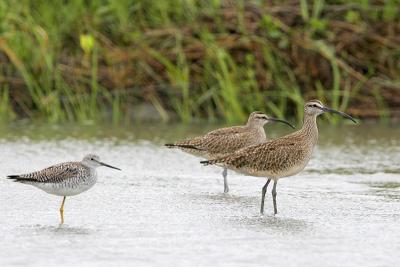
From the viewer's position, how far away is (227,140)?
10477 millimetres

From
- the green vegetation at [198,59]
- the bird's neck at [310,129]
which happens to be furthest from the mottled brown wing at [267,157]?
the green vegetation at [198,59]

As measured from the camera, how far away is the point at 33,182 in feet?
26.7

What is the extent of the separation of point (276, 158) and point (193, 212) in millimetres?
880

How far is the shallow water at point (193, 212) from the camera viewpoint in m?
6.67

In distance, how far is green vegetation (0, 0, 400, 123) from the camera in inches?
577

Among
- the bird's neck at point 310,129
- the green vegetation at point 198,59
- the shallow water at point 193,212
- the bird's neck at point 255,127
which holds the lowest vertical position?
the shallow water at point 193,212

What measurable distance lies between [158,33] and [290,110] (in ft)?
7.66

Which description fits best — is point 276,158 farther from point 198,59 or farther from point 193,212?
point 198,59

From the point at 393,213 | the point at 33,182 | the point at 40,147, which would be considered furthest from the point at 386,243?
the point at 40,147

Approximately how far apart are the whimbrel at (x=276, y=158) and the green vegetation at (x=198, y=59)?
5523mm

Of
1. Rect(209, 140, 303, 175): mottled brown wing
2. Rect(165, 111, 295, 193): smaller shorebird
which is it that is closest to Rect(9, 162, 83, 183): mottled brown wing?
Rect(209, 140, 303, 175): mottled brown wing

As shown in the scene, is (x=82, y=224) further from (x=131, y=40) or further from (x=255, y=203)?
(x=131, y=40)

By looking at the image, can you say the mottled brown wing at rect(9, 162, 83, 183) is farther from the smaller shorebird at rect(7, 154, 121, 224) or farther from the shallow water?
the shallow water

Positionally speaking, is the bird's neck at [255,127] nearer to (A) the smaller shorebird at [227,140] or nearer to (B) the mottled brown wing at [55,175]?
(A) the smaller shorebird at [227,140]
